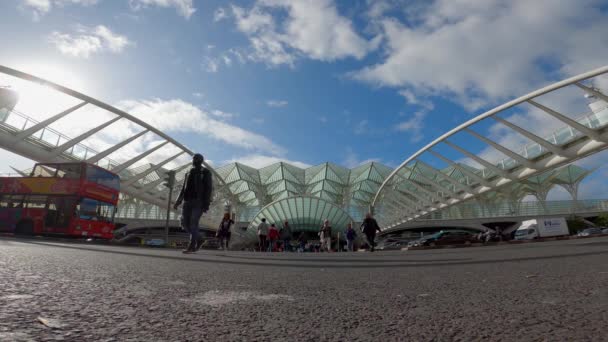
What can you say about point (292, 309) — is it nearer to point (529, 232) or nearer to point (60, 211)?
point (60, 211)

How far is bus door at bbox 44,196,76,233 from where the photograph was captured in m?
12.6

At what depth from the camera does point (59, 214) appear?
12852 millimetres

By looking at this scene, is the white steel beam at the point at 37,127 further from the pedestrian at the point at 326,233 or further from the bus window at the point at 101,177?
the pedestrian at the point at 326,233

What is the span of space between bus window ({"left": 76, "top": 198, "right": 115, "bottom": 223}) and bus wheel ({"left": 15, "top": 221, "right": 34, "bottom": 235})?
2.27m

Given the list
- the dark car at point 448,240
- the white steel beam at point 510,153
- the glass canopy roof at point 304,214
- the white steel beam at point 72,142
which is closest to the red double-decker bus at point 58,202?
the white steel beam at point 72,142

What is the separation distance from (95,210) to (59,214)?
1.16 metres

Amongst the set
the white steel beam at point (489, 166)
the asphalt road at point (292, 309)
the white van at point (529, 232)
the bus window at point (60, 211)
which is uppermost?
the white steel beam at point (489, 166)

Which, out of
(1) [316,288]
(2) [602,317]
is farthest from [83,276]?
(2) [602,317]

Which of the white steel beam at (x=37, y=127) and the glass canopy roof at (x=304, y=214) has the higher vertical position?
the white steel beam at (x=37, y=127)

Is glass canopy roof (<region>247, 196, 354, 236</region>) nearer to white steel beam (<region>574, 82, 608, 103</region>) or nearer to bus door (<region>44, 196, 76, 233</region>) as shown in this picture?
bus door (<region>44, 196, 76, 233</region>)

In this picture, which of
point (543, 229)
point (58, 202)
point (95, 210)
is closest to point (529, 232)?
point (543, 229)

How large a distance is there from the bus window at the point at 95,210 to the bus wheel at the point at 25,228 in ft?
7.45

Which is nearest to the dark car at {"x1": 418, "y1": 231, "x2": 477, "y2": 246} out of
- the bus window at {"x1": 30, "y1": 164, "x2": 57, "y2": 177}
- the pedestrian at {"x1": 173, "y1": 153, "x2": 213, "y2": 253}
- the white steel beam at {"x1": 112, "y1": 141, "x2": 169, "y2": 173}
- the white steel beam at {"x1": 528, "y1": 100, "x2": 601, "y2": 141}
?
the white steel beam at {"x1": 528, "y1": 100, "x2": 601, "y2": 141}

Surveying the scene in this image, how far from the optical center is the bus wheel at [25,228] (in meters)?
13.3
